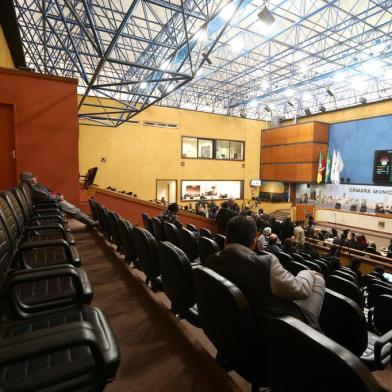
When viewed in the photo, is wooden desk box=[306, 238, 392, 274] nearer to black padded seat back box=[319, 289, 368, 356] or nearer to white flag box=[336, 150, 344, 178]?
black padded seat back box=[319, 289, 368, 356]

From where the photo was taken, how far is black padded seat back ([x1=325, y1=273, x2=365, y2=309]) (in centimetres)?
239

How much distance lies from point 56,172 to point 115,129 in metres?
8.61

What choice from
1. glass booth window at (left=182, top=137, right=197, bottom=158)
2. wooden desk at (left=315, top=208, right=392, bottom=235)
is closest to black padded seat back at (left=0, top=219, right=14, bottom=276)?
wooden desk at (left=315, top=208, right=392, bottom=235)

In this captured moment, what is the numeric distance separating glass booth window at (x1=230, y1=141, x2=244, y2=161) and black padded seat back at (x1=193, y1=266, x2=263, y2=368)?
1634cm

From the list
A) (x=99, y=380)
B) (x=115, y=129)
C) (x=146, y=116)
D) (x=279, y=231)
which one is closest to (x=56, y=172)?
(x=99, y=380)

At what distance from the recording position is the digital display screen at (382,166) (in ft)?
40.5

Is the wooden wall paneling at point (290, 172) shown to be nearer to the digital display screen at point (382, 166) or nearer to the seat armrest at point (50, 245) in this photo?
the digital display screen at point (382, 166)

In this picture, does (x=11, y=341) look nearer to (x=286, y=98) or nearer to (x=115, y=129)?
(x=115, y=129)

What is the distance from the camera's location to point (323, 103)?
17016 mm

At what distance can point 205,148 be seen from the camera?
16391 millimetres

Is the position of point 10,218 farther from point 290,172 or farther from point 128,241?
point 290,172

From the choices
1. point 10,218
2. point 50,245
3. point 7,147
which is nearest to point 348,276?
point 50,245

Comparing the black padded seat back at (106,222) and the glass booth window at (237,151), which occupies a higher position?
the glass booth window at (237,151)

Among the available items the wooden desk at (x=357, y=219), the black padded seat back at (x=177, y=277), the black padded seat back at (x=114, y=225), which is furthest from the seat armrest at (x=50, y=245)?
the wooden desk at (x=357, y=219)
